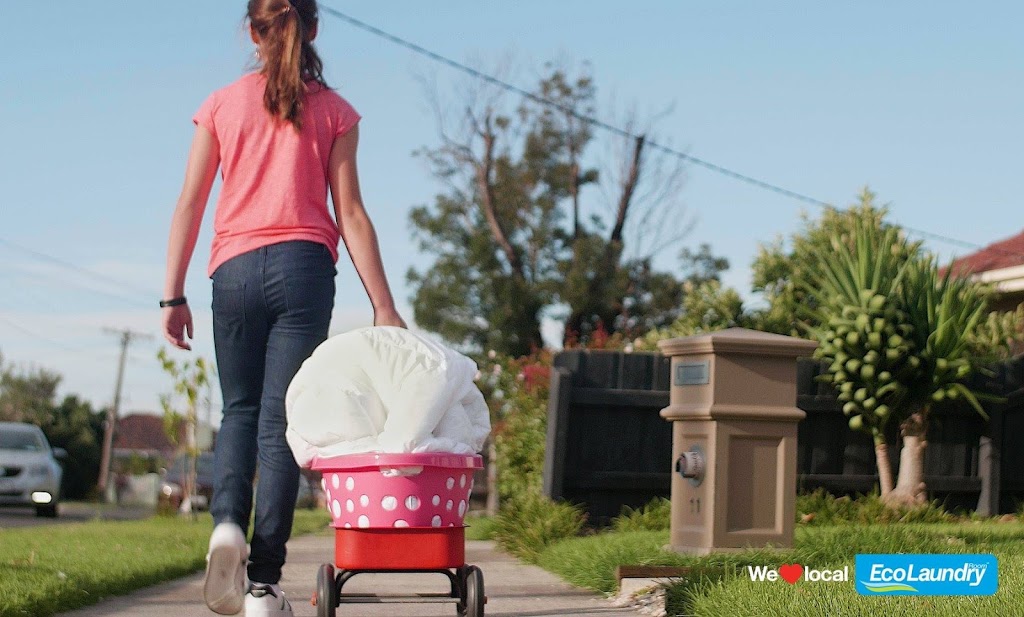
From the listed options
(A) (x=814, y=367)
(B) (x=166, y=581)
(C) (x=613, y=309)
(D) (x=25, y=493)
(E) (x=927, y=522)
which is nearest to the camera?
(B) (x=166, y=581)

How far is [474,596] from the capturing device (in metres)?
3.88

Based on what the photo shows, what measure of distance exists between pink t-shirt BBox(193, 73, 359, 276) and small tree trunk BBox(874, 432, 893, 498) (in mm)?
6018

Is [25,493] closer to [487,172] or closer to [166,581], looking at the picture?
[166,581]

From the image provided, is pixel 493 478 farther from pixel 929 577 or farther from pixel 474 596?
pixel 474 596

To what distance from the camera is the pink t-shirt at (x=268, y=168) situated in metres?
4.01

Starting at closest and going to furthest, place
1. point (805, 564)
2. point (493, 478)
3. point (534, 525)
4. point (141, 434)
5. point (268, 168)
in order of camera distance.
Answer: point (268, 168) < point (805, 564) < point (534, 525) < point (493, 478) < point (141, 434)

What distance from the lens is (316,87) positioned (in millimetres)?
4188

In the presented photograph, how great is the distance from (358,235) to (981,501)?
7.10 meters

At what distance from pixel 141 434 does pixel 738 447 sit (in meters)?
84.8

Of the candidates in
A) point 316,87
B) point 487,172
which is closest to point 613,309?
point 487,172

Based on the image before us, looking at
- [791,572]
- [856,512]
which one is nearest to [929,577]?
[791,572]

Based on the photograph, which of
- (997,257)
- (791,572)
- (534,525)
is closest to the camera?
(791,572)

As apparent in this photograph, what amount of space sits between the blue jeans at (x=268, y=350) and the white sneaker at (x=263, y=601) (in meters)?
0.03

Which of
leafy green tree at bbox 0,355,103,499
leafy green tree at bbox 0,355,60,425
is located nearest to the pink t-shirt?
leafy green tree at bbox 0,355,103,499
